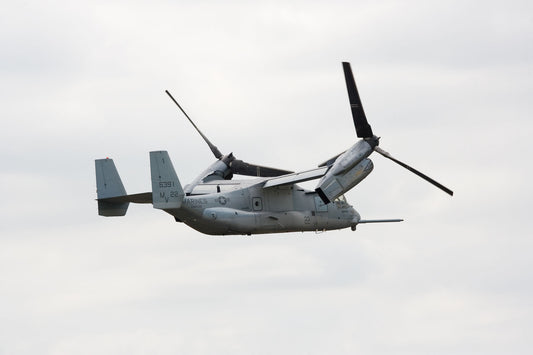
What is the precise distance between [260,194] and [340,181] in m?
5.02

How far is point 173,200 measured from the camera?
84.0m

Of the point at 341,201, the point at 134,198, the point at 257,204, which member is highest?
the point at 134,198

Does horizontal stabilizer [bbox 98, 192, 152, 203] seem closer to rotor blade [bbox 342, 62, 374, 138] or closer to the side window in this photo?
the side window

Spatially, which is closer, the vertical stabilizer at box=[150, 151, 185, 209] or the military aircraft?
the vertical stabilizer at box=[150, 151, 185, 209]

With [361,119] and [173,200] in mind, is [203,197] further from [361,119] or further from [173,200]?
[361,119]

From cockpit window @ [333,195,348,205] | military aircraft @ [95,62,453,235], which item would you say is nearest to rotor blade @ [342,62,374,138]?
military aircraft @ [95,62,453,235]

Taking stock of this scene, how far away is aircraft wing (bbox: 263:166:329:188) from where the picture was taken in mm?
88500

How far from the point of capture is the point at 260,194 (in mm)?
88438

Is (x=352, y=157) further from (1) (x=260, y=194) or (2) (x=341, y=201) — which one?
(2) (x=341, y=201)

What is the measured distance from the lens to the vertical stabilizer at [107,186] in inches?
3433

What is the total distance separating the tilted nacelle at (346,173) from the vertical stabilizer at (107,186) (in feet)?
33.3

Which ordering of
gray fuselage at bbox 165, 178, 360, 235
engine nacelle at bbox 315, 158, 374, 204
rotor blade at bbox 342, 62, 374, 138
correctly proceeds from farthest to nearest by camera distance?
gray fuselage at bbox 165, 178, 360, 235 < engine nacelle at bbox 315, 158, 374, 204 < rotor blade at bbox 342, 62, 374, 138

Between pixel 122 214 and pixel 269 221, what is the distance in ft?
24.4

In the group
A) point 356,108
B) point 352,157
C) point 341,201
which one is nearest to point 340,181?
point 352,157
